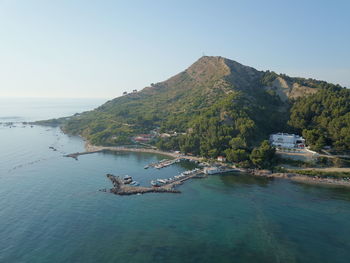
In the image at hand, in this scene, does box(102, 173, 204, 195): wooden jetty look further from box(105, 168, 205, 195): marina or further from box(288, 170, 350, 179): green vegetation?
box(288, 170, 350, 179): green vegetation

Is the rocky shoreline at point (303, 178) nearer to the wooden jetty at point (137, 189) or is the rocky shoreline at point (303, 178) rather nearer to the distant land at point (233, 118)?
the distant land at point (233, 118)

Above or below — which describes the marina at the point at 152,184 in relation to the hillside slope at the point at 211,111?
below

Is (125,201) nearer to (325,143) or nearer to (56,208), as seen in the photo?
(56,208)

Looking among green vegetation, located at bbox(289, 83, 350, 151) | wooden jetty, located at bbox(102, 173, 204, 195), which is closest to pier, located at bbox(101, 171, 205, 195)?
wooden jetty, located at bbox(102, 173, 204, 195)

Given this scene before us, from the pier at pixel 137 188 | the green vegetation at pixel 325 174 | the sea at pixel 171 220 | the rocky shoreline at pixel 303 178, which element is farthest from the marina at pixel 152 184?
the green vegetation at pixel 325 174

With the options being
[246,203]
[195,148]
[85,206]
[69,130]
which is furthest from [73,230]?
[69,130]

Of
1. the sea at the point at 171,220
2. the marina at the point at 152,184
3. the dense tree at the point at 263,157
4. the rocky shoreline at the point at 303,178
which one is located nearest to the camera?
the sea at the point at 171,220
